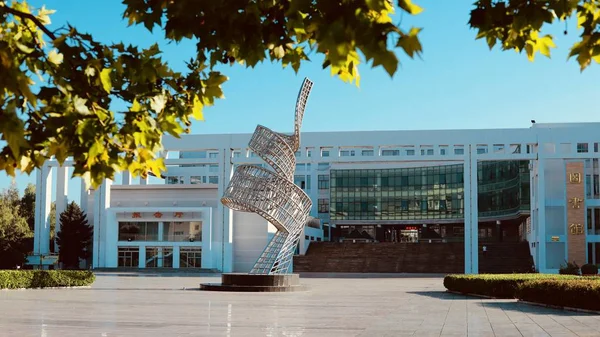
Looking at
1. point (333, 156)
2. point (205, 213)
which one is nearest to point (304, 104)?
point (333, 156)

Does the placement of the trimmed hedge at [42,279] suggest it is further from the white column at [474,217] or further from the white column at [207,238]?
the white column at [474,217]

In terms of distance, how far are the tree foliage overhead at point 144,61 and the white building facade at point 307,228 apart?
132 feet

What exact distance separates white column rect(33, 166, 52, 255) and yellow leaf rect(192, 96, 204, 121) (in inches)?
1936

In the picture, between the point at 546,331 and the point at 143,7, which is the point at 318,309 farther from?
the point at 143,7

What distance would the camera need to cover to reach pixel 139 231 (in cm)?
5309

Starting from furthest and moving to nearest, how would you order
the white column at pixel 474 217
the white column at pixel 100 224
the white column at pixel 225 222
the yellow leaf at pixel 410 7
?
the white column at pixel 100 224
the white column at pixel 225 222
the white column at pixel 474 217
the yellow leaf at pixel 410 7

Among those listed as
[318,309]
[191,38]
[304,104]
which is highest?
[304,104]

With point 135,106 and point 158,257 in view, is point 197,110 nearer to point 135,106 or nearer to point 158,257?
point 135,106

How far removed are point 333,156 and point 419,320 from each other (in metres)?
33.6

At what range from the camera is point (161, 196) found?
54125 millimetres

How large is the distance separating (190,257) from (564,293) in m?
38.0

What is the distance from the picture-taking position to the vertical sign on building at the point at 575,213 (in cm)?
4638

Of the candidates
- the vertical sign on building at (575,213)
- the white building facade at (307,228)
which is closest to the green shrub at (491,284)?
the white building facade at (307,228)

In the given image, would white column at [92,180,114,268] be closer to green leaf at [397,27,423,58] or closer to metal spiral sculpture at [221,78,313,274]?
metal spiral sculpture at [221,78,313,274]
